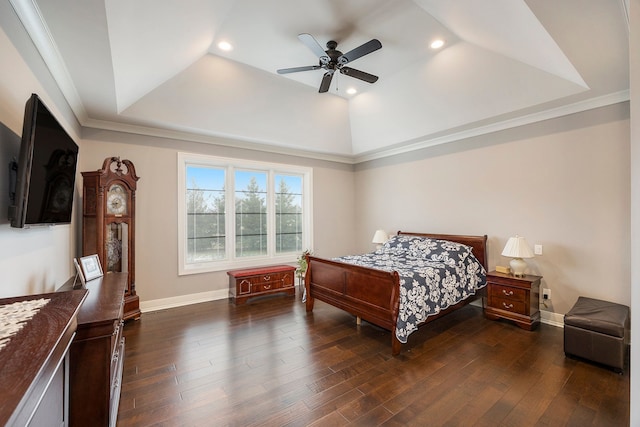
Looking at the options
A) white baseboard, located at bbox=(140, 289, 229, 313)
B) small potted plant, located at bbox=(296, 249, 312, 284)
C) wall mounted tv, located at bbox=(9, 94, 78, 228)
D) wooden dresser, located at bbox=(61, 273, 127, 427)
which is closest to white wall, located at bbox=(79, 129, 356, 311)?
white baseboard, located at bbox=(140, 289, 229, 313)

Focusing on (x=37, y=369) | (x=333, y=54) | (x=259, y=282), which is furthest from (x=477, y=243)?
(x=37, y=369)

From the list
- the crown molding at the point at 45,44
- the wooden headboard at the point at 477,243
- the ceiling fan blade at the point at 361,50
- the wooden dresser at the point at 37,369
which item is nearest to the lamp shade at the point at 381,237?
the wooden headboard at the point at 477,243

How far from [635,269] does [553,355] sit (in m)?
2.00

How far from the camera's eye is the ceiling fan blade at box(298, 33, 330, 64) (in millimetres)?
2618

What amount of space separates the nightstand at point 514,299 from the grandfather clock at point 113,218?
4.68 m

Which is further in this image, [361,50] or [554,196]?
[554,196]

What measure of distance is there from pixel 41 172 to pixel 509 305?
187 inches

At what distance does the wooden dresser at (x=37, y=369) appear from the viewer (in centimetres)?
68

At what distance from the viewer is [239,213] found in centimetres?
509

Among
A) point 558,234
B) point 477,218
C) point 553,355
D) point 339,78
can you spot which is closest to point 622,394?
point 553,355

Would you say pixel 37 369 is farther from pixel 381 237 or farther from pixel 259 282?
pixel 381 237

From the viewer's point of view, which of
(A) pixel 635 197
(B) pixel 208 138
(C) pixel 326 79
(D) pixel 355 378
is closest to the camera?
(A) pixel 635 197

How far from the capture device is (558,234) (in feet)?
11.7

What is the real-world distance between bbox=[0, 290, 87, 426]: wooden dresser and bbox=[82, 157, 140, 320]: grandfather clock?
2.27 metres
